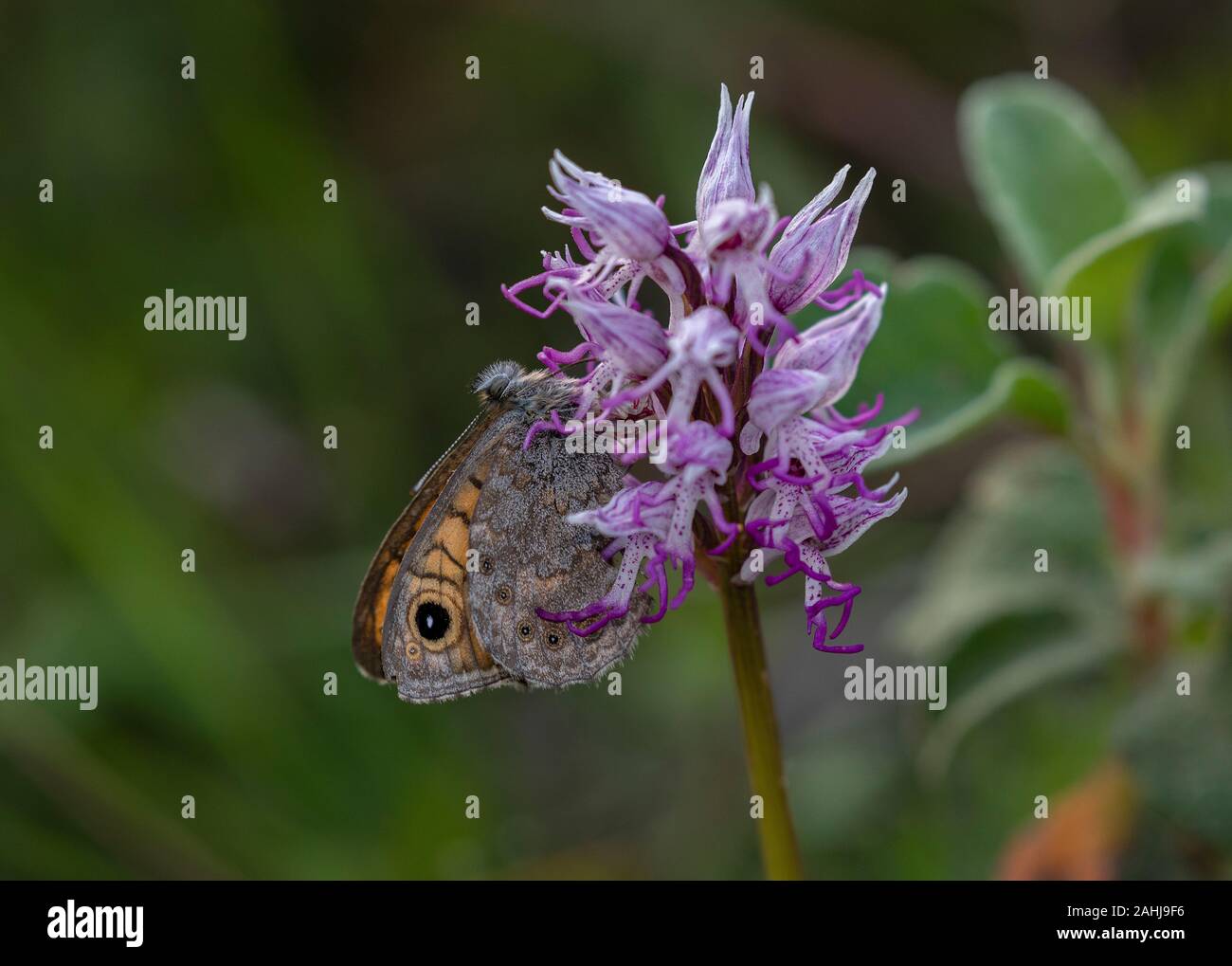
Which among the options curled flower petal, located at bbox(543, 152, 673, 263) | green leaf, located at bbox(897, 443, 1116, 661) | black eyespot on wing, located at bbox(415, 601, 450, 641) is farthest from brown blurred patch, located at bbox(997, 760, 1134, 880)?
curled flower petal, located at bbox(543, 152, 673, 263)

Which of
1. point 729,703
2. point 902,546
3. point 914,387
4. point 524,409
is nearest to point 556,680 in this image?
point 524,409

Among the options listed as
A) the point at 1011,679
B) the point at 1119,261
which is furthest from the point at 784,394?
the point at 1011,679

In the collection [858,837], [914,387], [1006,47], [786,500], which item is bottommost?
[858,837]

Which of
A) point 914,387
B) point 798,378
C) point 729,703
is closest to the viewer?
point 798,378

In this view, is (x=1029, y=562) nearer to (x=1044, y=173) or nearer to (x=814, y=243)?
(x=1044, y=173)

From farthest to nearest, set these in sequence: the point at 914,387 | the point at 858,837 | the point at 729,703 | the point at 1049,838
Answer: the point at 729,703 → the point at 858,837 → the point at 1049,838 → the point at 914,387

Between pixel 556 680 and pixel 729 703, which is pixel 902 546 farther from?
pixel 556 680
